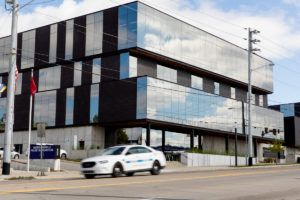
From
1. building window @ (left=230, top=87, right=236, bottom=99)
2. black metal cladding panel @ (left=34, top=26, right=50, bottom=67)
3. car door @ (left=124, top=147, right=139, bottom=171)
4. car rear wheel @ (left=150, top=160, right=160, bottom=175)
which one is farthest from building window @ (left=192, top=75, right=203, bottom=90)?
car door @ (left=124, top=147, right=139, bottom=171)

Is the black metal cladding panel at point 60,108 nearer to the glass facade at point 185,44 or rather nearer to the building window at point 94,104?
the building window at point 94,104

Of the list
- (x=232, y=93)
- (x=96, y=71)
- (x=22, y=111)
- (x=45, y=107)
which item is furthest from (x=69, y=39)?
(x=232, y=93)

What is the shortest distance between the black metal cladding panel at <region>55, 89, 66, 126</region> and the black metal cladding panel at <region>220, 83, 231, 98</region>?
23.3 metres

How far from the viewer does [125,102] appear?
45562mm

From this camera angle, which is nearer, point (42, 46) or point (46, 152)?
point (46, 152)

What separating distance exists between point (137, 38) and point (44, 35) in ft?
49.1

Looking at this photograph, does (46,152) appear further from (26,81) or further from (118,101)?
(26,81)

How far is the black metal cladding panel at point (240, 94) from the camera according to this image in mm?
65625

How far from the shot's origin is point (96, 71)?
49.7 metres

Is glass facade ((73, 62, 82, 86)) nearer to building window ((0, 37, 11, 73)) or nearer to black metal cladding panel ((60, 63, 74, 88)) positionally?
black metal cladding panel ((60, 63, 74, 88))

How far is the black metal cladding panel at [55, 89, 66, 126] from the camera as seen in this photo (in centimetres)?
5075

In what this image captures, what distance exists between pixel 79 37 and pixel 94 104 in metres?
8.62

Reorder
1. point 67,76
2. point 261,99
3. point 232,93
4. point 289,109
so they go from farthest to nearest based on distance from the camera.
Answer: point 289,109 → point 261,99 → point 232,93 → point 67,76

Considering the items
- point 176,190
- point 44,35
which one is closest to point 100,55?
point 44,35
